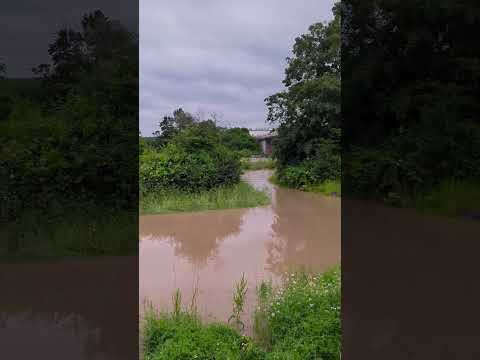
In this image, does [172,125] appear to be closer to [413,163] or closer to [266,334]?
[413,163]

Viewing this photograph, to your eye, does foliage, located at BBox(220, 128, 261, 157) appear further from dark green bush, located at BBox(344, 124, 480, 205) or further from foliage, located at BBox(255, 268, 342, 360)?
foliage, located at BBox(255, 268, 342, 360)

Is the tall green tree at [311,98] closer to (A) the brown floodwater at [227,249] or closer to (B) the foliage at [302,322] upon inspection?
(A) the brown floodwater at [227,249]

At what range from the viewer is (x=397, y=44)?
652cm

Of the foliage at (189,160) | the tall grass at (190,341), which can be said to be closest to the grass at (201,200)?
the foliage at (189,160)

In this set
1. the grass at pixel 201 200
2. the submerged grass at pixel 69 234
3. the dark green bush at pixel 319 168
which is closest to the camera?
the submerged grass at pixel 69 234

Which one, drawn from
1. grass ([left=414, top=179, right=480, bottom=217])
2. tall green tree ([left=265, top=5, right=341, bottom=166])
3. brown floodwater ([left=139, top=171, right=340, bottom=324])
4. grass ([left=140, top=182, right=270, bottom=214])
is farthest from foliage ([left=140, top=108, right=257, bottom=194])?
grass ([left=414, top=179, right=480, bottom=217])

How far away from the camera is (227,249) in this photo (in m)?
5.50

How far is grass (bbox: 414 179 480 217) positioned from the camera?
18.0 ft

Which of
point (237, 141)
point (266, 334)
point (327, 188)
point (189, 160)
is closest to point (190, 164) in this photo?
point (189, 160)

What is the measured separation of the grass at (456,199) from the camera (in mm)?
5484

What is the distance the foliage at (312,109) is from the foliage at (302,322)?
7.49 metres

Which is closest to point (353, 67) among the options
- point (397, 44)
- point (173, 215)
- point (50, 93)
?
point (397, 44)

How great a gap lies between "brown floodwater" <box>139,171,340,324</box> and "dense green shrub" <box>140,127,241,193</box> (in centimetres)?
93

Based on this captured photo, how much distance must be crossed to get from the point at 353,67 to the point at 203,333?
222 inches
